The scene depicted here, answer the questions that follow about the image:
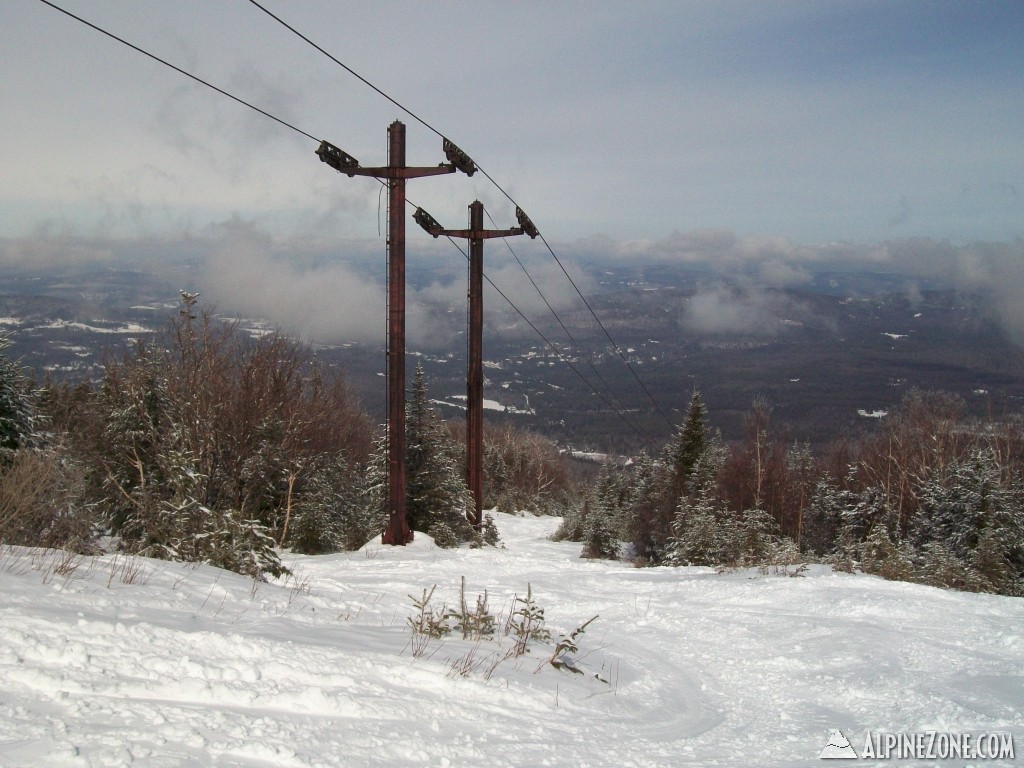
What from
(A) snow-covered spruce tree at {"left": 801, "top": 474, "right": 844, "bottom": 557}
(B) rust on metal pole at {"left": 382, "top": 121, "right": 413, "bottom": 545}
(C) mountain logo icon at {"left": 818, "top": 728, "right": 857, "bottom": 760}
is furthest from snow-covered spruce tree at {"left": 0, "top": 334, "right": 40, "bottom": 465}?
(A) snow-covered spruce tree at {"left": 801, "top": 474, "right": 844, "bottom": 557}

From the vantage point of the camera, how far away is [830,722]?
478 cm

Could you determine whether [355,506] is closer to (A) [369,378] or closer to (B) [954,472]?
(B) [954,472]

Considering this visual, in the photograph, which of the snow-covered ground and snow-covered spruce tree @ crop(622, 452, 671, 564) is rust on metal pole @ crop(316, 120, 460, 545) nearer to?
the snow-covered ground

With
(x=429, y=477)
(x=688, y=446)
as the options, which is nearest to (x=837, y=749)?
(x=429, y=477)

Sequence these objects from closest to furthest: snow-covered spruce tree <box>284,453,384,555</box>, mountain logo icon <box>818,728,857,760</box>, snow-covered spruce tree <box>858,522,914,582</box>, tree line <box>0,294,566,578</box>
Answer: mountain logo icon <box>818,728,857,760</box> < snow-covered spruce tree <box>858,522,914,582</box> < tree line <box>0,294,566,578</box> < snow-covered spruce tree <box>284,453,384,555</box>

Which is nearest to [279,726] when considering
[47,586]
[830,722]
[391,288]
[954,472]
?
[47,586]

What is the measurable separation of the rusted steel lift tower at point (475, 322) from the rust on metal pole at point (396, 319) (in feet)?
11.6

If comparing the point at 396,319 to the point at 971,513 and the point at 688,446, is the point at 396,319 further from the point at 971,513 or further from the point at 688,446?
the point at 688,446

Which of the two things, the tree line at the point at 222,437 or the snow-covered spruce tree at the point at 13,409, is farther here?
the snow-covered spruce tree at the point at 13,409

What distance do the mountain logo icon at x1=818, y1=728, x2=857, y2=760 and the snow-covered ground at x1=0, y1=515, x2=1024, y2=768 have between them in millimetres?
68

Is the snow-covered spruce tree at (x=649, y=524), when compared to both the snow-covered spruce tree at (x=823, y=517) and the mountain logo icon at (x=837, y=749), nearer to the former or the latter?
the snow-covered spruce tree at (x=823, y=517)

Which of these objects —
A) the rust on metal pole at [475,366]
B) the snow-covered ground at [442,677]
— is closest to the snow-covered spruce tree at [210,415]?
the rust on metal pole at [475,366]

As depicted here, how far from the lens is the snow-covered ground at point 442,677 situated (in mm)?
3129

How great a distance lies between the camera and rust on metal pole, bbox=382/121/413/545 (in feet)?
42.1
